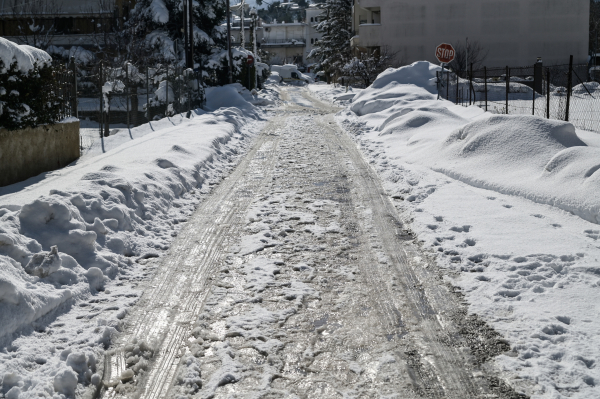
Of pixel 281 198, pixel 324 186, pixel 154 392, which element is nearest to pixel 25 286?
pixel 154 392

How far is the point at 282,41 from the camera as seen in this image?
132000 millimetres

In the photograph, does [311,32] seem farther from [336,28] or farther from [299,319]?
[299,319]

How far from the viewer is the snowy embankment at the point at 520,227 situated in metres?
3.89

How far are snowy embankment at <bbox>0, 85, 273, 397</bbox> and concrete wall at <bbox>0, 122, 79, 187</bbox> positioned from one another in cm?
53

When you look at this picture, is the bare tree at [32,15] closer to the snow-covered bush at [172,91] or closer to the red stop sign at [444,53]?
the snow-covered bush at [172,91]

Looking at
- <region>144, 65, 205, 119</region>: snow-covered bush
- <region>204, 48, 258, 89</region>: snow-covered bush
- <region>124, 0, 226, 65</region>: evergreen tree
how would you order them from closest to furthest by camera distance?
<region>144, 65, 205, 119</region>: snow-covered bush
<region>124, 0, 226, 65</region>: evergreen tree
<region>204, 48, 258, 89</region>: snow-covered bush

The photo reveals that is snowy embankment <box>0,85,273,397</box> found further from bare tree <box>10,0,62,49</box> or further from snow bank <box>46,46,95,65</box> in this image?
bare tree <box>10,0,62,49</box>

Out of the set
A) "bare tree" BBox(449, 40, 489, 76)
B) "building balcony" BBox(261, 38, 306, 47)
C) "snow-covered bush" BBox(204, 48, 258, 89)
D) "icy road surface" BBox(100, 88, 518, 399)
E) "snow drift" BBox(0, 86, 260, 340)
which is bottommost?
"icy road surface" BBox(100, 88, 518, 399)

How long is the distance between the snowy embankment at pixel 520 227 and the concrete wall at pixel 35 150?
21.8 feet

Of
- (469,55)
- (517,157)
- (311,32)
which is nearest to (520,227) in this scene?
(517,157)

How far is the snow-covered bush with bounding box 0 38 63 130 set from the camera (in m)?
10.2

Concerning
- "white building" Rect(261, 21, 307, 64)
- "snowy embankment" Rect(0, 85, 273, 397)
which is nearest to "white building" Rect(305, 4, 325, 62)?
"white building" Rect(261, 21, 307, 64)

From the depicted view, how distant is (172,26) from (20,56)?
26.5 m

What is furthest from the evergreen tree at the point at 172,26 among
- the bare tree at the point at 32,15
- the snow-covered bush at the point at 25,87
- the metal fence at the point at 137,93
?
the snow-covered bush at the point at 25,87
